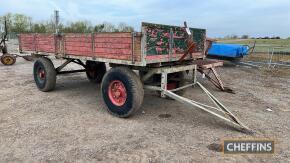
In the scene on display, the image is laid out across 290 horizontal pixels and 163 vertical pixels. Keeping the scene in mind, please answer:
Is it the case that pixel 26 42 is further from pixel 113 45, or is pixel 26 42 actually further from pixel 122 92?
pixel 122 92

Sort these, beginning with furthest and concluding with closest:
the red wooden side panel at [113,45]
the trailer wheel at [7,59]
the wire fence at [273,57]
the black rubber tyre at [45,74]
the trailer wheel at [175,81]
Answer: the trailer wheel at [7,59]
the wire fence at [273,57]
the black rubber tyre at [45,74]
the trailer wheel at [175,81]
the red wooden side panel at [113,45]

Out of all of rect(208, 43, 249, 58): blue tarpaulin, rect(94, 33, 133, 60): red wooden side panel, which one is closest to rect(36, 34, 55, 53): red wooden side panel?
rect(94, 33, 133, 60): red wooden side panel

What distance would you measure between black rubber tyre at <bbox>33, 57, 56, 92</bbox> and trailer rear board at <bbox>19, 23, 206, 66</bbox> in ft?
1.70

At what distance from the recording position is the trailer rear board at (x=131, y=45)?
473 cm

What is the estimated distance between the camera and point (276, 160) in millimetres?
3748

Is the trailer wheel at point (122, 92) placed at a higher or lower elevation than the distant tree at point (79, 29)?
lower

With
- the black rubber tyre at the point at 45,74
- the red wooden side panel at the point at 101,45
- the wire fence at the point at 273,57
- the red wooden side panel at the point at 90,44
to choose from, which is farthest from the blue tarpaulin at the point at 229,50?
the red wooden side panel at the point at 101,45

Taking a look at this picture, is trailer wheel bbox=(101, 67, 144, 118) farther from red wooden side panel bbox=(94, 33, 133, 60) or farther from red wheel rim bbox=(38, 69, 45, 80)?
red wheel rim bbox=(38, 69, 45, 80)

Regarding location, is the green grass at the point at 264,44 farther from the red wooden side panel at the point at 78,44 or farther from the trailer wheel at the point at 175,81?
the red wooden side panel at the point at 78,44

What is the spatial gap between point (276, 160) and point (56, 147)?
3196 mm

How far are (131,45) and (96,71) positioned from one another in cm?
430

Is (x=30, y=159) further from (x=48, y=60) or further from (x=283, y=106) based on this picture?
(x=283, y=106)

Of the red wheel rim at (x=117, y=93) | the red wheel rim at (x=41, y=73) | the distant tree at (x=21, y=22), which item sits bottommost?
the red wheel rim at (x=117, y=93)

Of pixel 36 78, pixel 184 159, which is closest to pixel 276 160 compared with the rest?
pixel 184 159
